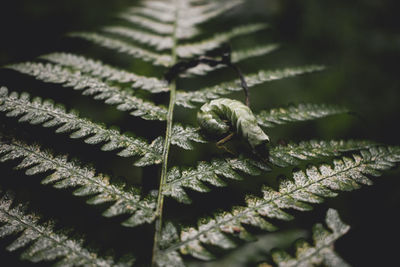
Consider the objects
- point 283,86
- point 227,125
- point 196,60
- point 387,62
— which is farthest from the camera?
point 283,86

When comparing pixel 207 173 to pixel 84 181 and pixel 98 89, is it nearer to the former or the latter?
pixel 84 181

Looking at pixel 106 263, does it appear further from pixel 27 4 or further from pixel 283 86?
pixel 27 4

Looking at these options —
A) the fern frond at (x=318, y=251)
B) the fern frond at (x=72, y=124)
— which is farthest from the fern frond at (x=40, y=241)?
the fern frond at (x=318, y=251)

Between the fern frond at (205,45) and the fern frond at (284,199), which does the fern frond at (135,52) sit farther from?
the fern frond at (284,199)

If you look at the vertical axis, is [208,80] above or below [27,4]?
below

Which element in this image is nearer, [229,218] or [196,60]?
[229,218]

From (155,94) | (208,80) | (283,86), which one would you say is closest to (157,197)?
(155,94)

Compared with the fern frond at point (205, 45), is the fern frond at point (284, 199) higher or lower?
lower

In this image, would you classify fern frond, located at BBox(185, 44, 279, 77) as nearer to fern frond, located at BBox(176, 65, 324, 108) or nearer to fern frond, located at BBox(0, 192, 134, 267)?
fern frond, located at BBox(176, 65, 324, 108)
